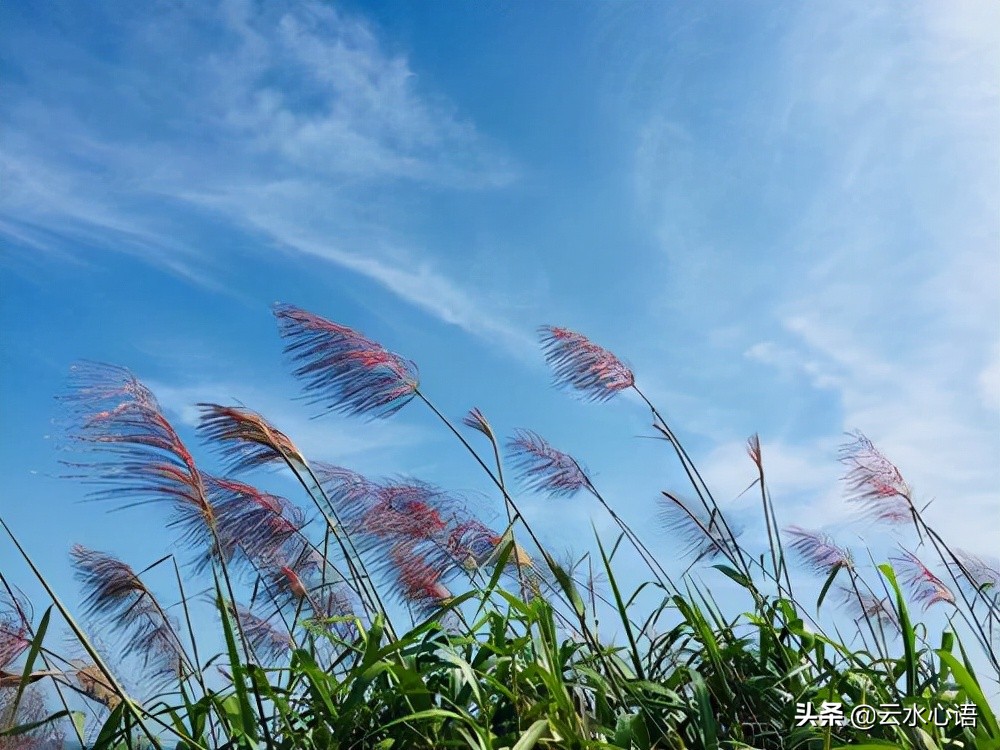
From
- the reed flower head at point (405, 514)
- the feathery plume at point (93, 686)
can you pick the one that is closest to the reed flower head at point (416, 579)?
the reed flower head at point (405, 514)

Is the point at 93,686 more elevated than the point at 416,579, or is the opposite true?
the point at 416,579

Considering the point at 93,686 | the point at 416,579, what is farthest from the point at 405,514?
the point at 93,686

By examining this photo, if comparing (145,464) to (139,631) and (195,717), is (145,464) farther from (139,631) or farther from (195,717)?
(139,631)

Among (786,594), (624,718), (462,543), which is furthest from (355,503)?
(786,594)

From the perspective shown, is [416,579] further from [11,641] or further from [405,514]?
[11,641]

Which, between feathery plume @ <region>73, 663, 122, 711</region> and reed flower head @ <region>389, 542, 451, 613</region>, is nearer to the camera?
feathery plume @ <region>73, 663, 122, 711</region>

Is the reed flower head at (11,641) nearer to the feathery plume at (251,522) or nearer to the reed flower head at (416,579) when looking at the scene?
the feathery plume at (251,522)

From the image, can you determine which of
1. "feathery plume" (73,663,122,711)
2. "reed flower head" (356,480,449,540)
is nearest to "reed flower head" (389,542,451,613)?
"reed flower head" (356,480,449,540)

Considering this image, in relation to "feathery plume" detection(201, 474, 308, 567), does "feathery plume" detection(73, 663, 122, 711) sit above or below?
below

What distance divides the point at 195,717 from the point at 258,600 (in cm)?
85

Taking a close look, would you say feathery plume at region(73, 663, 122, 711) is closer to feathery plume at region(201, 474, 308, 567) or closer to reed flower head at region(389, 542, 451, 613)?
feathery plume at region(201, 474, 308, 567)

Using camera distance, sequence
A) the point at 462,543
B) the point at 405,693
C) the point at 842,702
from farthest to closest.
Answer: the point at 462,543
the point at 842,702
the point at 405,693

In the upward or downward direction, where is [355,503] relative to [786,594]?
upward

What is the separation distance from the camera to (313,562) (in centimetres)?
307
